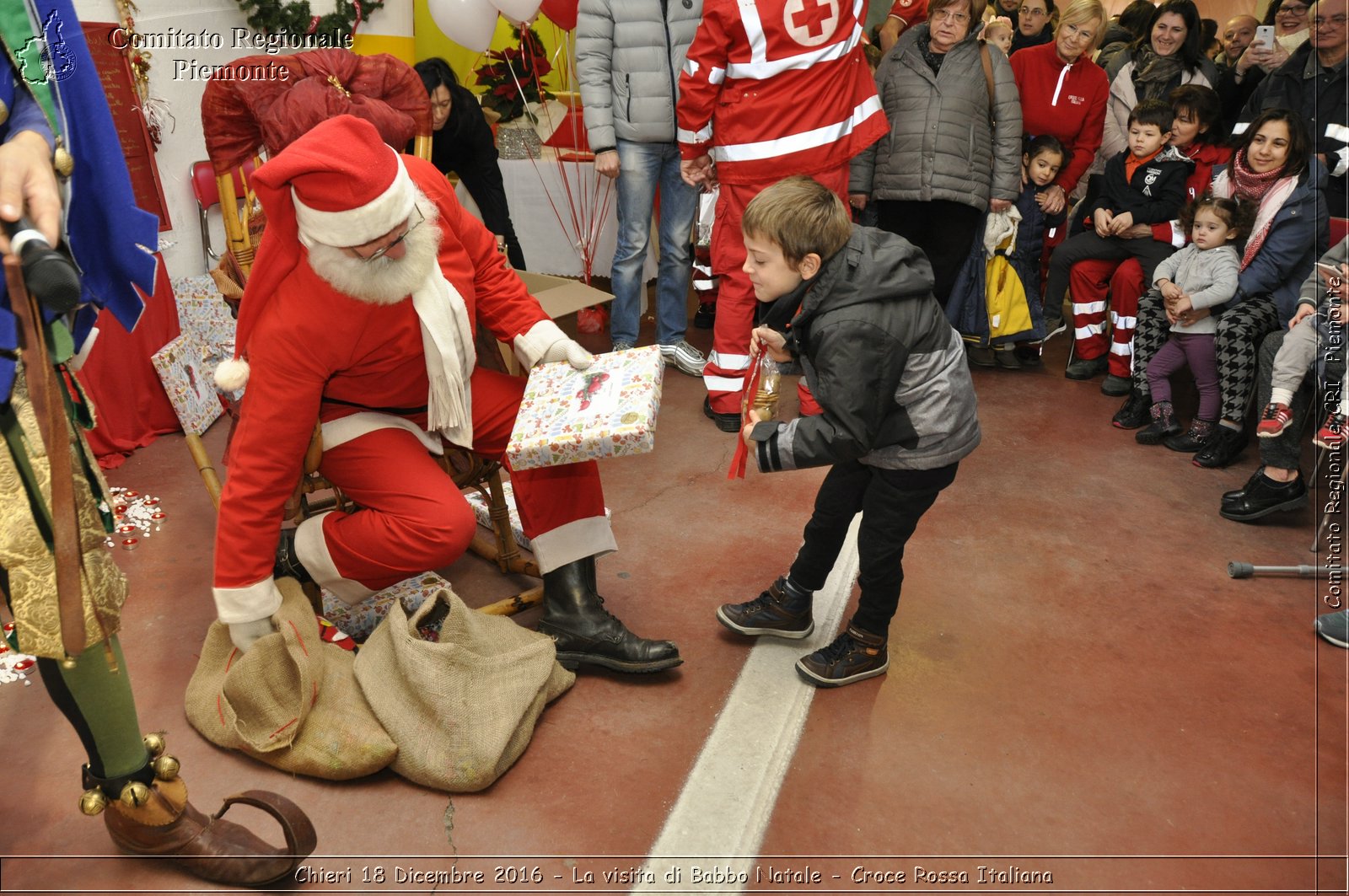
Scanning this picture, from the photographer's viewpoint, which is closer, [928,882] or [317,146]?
[928,882]

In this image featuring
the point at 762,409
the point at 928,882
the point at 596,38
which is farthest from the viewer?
the point at 596,38

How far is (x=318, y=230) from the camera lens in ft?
6.67

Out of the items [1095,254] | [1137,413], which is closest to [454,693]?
[1137,413]

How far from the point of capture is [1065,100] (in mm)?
4578

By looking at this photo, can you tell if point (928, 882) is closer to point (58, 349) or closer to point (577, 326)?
point (58, 349)

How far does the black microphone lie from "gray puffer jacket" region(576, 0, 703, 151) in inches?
127

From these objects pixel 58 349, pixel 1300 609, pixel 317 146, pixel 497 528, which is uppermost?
pixel 317 146

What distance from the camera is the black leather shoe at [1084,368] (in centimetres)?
457

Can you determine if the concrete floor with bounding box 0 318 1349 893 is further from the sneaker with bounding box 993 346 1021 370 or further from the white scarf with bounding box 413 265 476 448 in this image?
the sneaker with bounding box 993 346 1021 370

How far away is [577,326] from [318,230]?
10.2ft

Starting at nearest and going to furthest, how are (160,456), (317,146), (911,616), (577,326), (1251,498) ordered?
(317,146)
(911,616)
(1251,498)
(160,456)
(577,326)

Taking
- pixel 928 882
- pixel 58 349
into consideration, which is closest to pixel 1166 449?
pixel 928 882

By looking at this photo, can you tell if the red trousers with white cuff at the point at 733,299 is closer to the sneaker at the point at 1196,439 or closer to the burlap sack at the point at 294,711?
the sneaker at the point at 1196,439

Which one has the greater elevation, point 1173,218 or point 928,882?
point 1173,218
